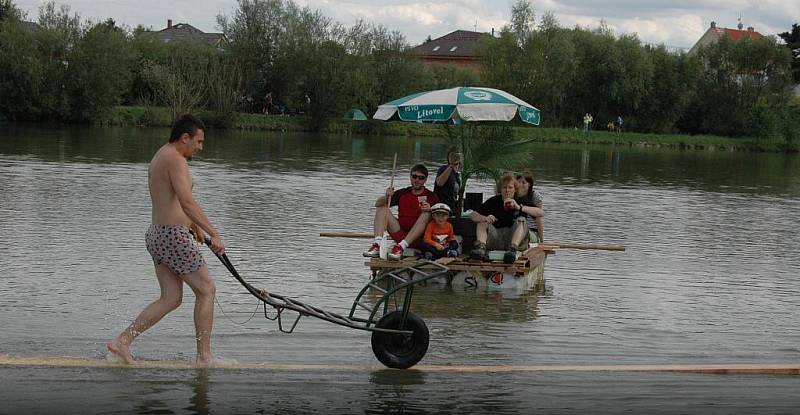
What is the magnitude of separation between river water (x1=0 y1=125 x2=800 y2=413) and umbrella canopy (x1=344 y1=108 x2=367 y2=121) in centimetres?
5261

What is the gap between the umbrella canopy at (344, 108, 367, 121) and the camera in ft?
262

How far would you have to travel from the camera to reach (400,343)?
27.2 feet

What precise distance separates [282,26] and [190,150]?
77950mm

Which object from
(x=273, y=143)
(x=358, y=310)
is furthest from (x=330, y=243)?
(x=273, y=143)

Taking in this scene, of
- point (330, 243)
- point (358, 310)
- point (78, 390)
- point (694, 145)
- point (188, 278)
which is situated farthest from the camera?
point (694, 145)

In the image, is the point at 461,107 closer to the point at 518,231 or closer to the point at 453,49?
the point at 518,231

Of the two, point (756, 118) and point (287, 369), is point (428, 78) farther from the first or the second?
point (287, 369)

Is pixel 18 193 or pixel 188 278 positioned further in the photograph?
pixel 18 193

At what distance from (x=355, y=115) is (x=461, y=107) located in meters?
67.9

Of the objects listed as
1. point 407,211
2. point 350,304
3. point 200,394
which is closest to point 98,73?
point 407,211

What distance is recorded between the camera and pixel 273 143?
55844 millimetres

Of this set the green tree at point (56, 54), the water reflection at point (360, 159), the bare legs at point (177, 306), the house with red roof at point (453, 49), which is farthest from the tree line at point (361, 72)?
the bare legs at point (177, 306)

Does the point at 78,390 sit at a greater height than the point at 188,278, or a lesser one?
lesser

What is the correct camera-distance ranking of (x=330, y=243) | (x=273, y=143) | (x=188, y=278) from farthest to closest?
(x=273, y=143), (x=330, y=243), (x=188, y=278)
